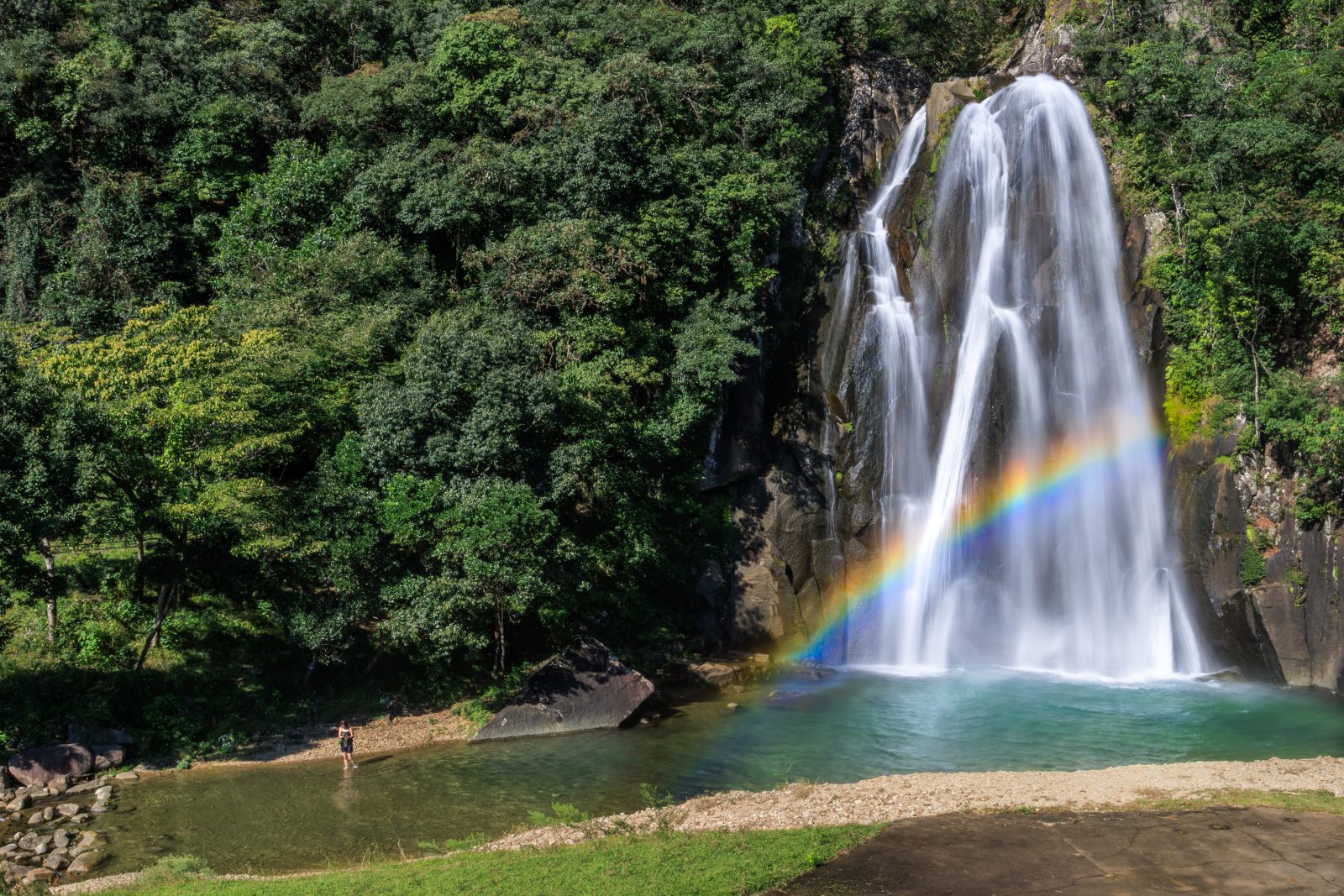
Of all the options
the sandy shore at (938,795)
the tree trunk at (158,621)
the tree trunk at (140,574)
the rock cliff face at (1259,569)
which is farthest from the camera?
the rock cliff face at (1259,569)

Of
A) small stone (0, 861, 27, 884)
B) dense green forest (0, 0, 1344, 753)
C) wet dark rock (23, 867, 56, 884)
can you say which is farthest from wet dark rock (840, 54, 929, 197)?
small stone (0, 861, 27, 884)

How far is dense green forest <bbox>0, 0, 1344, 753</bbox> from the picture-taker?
21750 millimetres

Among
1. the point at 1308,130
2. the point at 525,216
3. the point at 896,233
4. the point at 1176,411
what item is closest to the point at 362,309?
the point at 525,216

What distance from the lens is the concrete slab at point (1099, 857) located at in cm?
1168

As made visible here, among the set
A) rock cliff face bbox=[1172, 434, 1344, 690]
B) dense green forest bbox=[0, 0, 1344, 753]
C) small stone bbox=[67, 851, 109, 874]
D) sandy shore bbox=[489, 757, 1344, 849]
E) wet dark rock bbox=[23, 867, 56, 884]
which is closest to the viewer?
wet dark rock bbox=[23, 867, 56, 884]

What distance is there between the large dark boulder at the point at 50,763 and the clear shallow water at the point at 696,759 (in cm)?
130

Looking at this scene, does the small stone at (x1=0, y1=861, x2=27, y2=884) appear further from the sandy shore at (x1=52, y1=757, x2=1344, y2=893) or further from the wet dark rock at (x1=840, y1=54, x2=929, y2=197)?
the wet dark rock at (x1=840, y1=54, x2=929, y2=197)

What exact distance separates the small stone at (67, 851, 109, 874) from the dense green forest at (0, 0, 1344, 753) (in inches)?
196

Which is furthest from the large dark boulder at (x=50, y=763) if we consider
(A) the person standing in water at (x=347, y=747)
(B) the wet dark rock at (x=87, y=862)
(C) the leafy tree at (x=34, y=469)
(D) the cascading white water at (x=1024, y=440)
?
(D) the cascading white water at (x=1024, y=440)

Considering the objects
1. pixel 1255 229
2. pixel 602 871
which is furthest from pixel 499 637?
pixel 1255 229

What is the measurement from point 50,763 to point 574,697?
10.6m

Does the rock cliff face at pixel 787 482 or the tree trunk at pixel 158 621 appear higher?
the rock cliff face at pixel 787 482

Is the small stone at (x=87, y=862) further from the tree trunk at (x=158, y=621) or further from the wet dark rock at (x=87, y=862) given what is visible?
the tree trunk at (x=158, y=621)

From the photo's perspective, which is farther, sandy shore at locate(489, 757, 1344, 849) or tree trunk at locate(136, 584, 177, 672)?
tree trunk at locate(136, 584, 177, 672)
